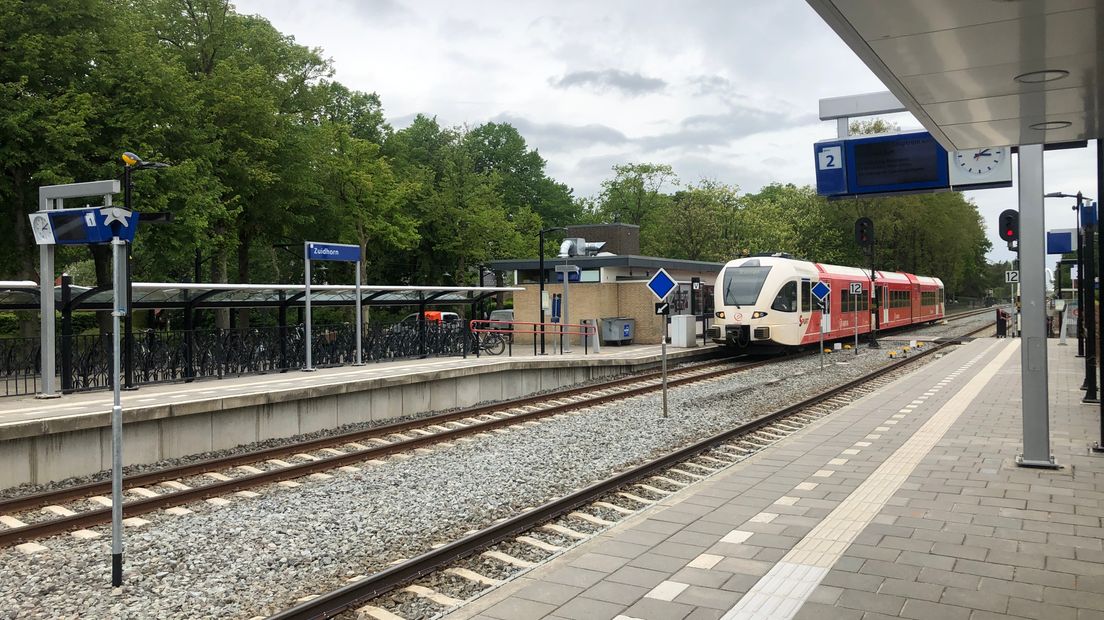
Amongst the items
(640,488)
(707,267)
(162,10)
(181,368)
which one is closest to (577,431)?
(640,488)

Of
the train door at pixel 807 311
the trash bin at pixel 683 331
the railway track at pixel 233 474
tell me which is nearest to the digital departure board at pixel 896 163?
the railway track at pixel 233 474

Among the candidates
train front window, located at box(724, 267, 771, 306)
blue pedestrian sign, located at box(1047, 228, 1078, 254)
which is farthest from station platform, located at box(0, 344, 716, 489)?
blue pedestrian sign, located at box(1047, 228, 1078, 254)

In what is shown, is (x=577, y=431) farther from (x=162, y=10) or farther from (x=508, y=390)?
(x=162, y=10)

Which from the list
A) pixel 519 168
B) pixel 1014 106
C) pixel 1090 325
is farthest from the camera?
pixel 519 168

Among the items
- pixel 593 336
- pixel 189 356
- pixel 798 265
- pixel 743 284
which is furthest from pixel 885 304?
pixel 189 356

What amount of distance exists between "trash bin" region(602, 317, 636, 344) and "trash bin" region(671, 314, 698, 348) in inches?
75.8

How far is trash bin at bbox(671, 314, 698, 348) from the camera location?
29.4 meters

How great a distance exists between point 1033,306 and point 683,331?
2010cm

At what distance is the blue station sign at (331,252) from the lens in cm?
1872

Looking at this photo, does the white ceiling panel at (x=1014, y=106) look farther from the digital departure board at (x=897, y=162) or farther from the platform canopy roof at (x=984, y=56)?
the digital departure board at (x=897, y=162)

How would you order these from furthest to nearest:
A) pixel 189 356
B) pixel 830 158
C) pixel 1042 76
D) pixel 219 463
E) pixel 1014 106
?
pixel 189 356 → pixel 219 463 → pixel 830 158 → pixel 1014 106 → pixel 1042 76

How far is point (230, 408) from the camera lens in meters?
12.6

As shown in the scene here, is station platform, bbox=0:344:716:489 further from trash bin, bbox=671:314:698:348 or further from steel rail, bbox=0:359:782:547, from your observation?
trash bin, bbox=671:314:698:348

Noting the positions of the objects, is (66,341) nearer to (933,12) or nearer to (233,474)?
(233,474)
